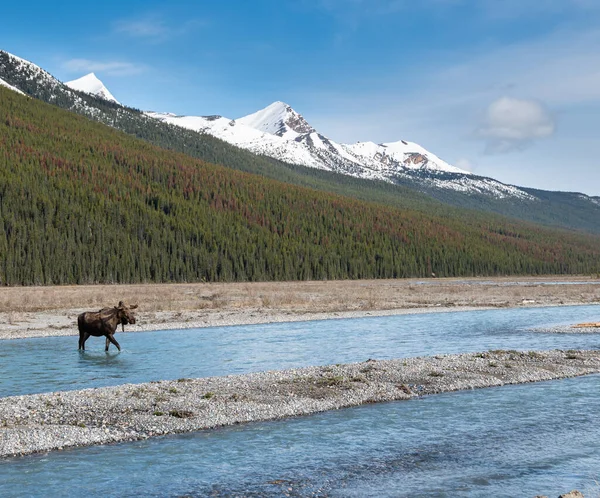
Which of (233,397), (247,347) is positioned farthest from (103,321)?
(233,397)

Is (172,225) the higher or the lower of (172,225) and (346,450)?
the higher

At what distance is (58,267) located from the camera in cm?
10581

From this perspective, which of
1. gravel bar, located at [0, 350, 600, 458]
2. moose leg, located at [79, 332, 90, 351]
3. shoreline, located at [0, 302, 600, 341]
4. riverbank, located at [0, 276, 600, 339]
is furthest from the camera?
riverbank, located at [0, 276, 600, 339]

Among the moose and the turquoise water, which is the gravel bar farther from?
the moose

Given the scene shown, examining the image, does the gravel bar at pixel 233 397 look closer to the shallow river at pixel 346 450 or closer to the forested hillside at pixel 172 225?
the shallow river at pixel 346 450

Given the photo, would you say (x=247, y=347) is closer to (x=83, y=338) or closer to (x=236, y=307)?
(x=83, y=338)

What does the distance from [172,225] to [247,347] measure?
357 feet

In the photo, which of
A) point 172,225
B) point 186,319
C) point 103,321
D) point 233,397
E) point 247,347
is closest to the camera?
point 233,397

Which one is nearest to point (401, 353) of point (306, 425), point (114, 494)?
point (306, 425)

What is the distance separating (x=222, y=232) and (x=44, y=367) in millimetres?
118986

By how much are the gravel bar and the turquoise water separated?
304 cm

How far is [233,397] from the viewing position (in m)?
20.2

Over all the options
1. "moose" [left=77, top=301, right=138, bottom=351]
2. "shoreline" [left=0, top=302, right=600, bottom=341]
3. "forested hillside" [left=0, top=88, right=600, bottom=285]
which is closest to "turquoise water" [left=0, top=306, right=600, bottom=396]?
"moose" [left=77, top=301, right=138, bottom=351]

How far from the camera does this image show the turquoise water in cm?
2536
